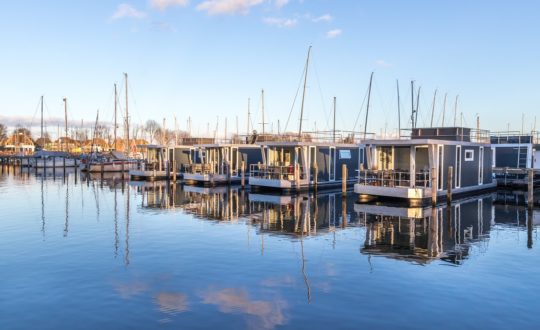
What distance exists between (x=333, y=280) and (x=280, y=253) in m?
3.42

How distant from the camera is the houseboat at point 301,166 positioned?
3431 cm

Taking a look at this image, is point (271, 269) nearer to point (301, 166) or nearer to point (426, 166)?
point (426, 166)

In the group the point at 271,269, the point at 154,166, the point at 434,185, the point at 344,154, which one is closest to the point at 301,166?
the point at 344,154

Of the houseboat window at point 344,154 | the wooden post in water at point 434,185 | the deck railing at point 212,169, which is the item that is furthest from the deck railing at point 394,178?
the deck railing at point 212,169

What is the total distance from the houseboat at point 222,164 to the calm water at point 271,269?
52.2ft

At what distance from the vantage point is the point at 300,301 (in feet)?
34.1

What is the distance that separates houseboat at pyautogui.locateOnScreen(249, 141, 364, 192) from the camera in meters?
34.3

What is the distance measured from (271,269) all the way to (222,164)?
29420mm

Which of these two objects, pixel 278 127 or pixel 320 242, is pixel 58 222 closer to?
pixel 320 242

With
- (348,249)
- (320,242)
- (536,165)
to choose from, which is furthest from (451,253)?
(536,165)

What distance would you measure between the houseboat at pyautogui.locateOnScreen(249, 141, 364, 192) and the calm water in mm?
9485

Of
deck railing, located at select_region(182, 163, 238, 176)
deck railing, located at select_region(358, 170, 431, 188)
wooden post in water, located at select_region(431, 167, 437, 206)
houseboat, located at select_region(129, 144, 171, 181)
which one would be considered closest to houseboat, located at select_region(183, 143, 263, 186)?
deck railing, located at select_region(182, 163, 238, 176)

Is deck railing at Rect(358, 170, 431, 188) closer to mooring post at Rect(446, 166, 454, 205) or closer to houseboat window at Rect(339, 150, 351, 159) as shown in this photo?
mooring post at Rect(446, 166, 454, 205)

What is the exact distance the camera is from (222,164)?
138ft
